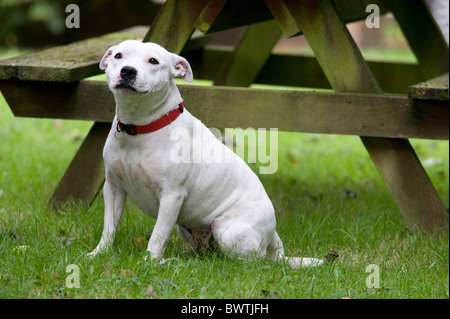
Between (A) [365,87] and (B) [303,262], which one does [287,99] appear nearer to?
(A) [365,87]

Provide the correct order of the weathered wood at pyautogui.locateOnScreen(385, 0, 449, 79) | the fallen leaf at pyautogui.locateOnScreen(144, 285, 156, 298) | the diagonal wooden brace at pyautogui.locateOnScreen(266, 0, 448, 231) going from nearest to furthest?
the fallen leaf at pyautogui.locateOnScreen(144, 285, 156, 298), the diagonal wooden brace at pyautogui.locateOnScreen(266, 0, 448, 231), the weathered wood at pyautogui.locateOnScreen(385, 0, 449, 79)

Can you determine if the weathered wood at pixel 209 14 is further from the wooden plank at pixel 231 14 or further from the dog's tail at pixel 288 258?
the dog's tail at pixel 288 258

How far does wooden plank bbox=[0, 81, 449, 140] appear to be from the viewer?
340 cm

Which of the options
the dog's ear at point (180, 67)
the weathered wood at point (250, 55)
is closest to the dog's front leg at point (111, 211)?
the dog's ear at point (180, 67)

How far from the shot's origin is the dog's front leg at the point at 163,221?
2.81 meters

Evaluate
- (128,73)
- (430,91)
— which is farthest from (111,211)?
(430,91)

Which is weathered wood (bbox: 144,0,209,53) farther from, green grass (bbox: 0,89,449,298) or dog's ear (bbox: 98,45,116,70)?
green grass (bbox: 0,89,449,298)

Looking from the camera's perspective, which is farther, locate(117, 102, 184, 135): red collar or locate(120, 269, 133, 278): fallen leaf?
locate(117, 102, 184, 135): red collar

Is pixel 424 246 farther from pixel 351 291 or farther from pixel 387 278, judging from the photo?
pixel 351 291

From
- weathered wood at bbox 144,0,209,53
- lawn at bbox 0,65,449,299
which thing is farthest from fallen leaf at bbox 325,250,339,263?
weathered wood at bbox 144,0,209,53

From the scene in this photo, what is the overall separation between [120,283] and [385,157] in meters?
1.68

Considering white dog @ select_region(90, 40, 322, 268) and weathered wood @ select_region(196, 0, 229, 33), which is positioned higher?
weathered wood @ select_region(196, 0, 229, 33)

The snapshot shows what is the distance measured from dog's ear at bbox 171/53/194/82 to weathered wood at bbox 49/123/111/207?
3.10 ft

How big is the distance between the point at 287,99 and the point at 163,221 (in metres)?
1.06
